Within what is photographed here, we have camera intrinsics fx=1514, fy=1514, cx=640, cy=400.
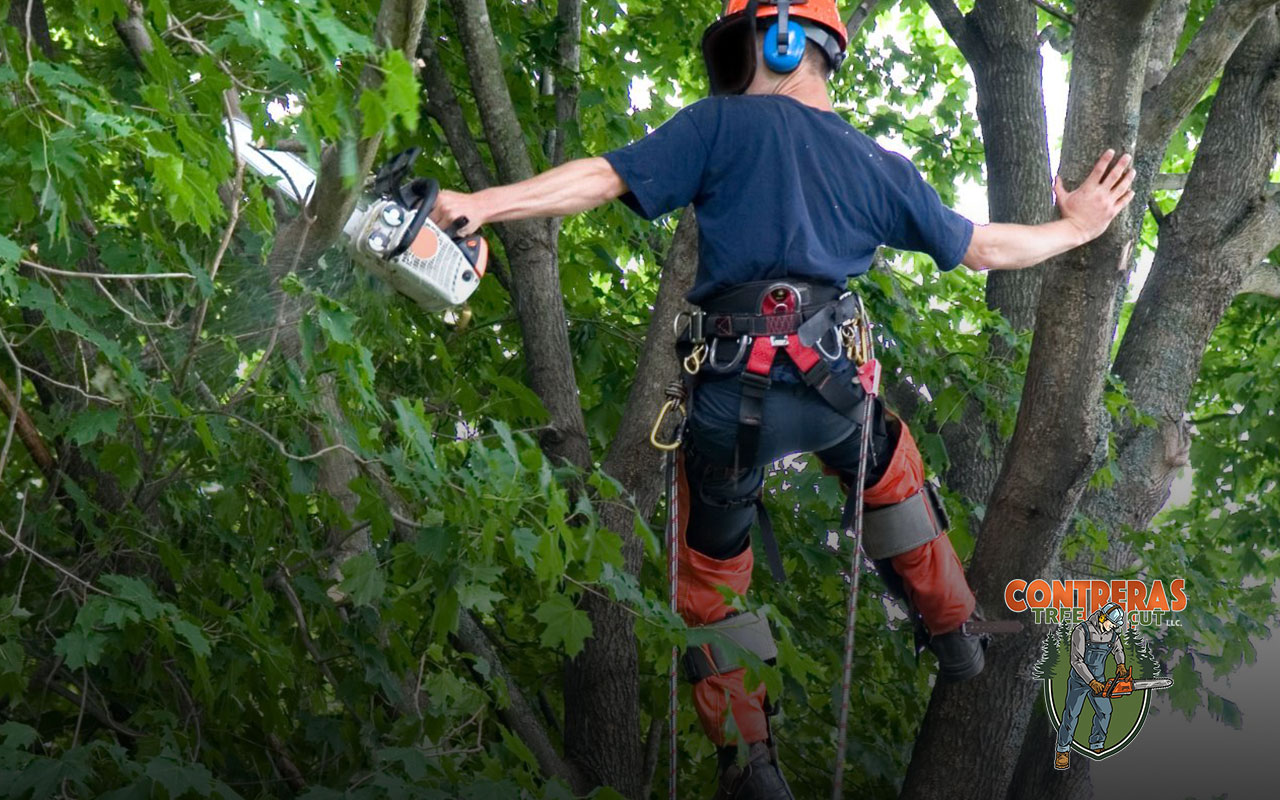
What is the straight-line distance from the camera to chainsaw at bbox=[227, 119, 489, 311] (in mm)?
3330

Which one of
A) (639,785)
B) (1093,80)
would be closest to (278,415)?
(639,785)

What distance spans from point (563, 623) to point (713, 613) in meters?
0.69

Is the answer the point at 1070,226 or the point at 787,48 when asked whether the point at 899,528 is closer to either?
the point at 1070,226

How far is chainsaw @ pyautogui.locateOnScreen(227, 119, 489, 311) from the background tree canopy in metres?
0.08

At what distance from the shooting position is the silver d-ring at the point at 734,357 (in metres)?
3.83

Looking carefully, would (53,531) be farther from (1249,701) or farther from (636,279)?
(1249,701)

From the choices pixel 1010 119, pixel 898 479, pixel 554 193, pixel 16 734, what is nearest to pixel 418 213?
pixel 554 193

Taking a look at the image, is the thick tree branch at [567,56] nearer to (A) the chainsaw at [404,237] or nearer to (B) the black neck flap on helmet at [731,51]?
(B) the black neck flap on helmet at [731,51]

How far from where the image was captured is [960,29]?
734 cm

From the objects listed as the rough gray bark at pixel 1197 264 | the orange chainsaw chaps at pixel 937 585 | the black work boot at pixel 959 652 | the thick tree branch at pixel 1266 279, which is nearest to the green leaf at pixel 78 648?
the orange chainsaw chaps at pixel 937 585

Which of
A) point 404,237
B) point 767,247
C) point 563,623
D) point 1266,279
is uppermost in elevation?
point 1266,279

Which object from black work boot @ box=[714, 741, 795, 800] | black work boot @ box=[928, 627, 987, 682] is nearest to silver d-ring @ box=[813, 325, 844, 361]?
black work boot @ box=[928, 627, 987, 682]

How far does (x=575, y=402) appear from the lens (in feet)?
16.8

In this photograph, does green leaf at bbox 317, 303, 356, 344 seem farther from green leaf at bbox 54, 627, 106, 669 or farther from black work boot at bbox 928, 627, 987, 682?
black work boot at bbox 928, 627, 987, 682
